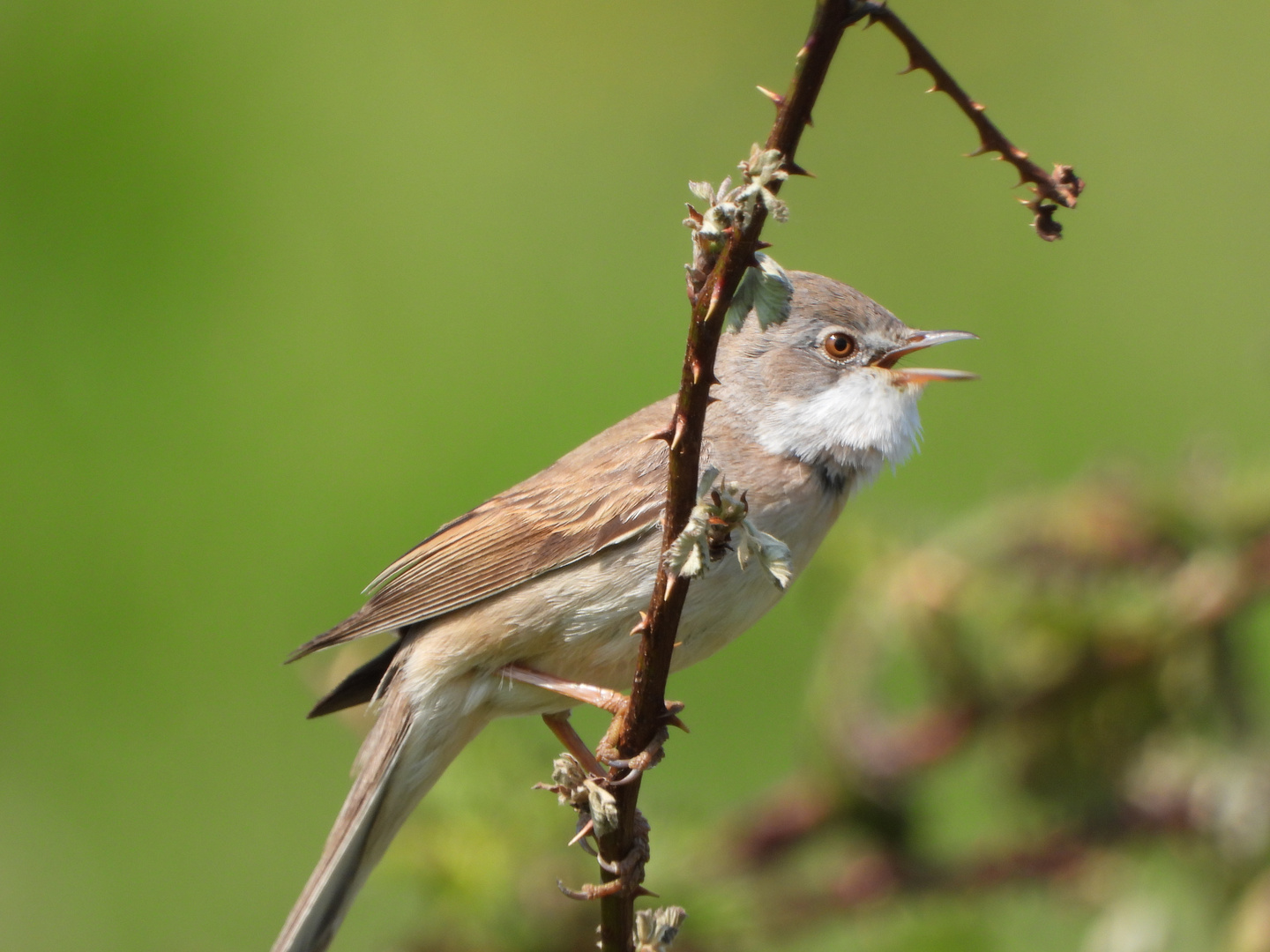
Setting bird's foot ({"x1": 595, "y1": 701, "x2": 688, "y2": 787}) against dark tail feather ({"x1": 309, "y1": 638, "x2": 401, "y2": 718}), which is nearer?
bird's foot ({"x1": 595, "y1": 701, "x2": 688, "y2": 787})

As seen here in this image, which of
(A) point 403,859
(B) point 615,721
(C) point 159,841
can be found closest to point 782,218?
(B) point 615,721

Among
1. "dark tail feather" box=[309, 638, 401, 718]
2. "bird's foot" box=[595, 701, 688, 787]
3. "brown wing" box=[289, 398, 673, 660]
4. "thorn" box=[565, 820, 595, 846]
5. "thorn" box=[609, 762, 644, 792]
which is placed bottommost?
"thorn" box=[565, 820, 595, 846]

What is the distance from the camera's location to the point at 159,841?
15.5 ft

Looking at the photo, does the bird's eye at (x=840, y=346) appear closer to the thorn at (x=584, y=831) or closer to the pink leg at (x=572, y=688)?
the pink leg at (x=572, y=688)

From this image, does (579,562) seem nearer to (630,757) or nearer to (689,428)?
(630,757)

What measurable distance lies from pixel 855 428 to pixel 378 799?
1.35m

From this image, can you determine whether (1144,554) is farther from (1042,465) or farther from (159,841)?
(159,841)

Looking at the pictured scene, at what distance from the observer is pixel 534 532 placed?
110 inches

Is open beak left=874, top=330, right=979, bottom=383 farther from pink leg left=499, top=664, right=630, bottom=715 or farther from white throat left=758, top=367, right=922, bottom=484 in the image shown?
pink leg left=499, top=664, right=630, bottom=715

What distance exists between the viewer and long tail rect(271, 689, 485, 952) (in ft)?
9.13

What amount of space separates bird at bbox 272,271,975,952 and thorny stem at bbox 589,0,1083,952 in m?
0.79

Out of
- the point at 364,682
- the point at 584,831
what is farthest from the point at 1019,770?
the point at 364,682

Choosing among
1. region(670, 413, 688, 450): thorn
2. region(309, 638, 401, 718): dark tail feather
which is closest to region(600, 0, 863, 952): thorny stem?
region(670, 413, 688, 450): thorn

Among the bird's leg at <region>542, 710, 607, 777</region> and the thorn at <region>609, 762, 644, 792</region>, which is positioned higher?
the bird's leg at <region>542, 710, 607, 777</region>
